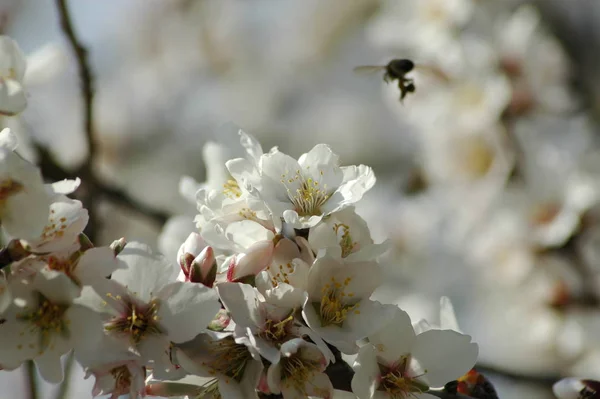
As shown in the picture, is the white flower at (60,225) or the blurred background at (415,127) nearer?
the white flower at (60,225)

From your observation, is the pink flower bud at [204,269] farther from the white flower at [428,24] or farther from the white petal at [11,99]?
the white flower at [428,24]

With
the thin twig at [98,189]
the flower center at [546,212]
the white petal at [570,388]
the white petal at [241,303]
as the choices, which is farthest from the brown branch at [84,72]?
the flower center at [546,212]

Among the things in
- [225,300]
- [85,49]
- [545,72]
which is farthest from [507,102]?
[225,300]

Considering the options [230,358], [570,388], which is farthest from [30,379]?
[570,388]

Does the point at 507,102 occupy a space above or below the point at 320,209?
below

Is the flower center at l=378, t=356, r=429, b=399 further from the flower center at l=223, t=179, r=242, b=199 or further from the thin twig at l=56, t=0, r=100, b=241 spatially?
the thin twig at l=56, t=0, r=100, b=241

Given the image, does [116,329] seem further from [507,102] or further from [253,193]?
[507,102]

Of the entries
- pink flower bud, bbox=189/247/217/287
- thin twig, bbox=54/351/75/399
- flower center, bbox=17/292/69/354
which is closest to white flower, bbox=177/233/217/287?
pink flower bud, bbox=189/247/217/287
